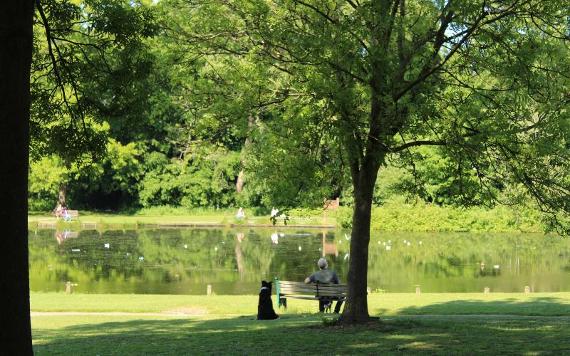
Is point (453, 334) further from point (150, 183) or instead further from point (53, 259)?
point (150, 183)

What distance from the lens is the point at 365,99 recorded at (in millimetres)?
12602

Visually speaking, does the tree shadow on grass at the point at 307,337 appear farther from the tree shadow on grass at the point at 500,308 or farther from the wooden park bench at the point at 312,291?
the wooden park bench at the point at 312,291

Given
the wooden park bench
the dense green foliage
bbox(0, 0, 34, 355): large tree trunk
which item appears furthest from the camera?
the wooden park bench

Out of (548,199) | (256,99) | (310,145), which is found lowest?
(548,199)

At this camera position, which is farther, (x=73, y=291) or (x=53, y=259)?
(x=53, y=259)

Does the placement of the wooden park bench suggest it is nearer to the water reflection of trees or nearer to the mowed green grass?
the mowed green grass

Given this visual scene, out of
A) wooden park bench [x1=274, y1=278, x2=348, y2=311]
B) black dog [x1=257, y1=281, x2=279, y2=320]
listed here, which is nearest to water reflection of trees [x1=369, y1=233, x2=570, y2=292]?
Result: wooden park bench [x1=274, y1=278, x2=348, y2=311]

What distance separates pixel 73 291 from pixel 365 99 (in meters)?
14.4

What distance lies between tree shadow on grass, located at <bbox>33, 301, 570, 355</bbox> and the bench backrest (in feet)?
7.25

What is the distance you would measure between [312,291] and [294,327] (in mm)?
3987

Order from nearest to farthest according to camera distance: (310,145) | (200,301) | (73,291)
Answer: (310,145), (200,301), (73,291)

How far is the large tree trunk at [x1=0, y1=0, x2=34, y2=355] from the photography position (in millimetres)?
6629

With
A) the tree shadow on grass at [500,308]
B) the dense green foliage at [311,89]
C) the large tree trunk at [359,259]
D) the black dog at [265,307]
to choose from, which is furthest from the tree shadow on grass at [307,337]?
the dense green foliage at [311,89]

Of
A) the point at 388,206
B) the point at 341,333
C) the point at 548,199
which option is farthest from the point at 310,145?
the point at 388,206
